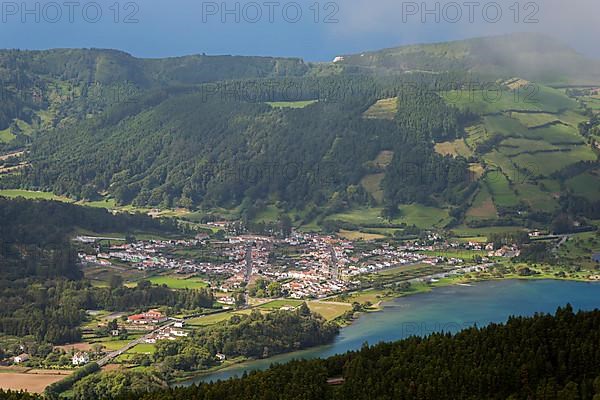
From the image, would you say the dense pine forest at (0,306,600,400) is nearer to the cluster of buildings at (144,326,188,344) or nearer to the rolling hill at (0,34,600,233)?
the cluster of buildings at (144,326,188,344)

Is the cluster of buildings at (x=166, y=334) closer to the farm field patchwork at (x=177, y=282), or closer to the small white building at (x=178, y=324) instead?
the small white building at (x=178, y=324)

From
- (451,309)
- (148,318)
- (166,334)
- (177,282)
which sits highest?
(177,282)

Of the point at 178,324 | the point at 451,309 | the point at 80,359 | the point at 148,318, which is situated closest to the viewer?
the point at 80,359

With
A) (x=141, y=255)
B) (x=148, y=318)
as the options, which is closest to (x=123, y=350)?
(x=148, y=318)

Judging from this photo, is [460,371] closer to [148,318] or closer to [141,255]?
[148,318]

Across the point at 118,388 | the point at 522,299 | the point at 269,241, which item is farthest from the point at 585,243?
the point at 118,388

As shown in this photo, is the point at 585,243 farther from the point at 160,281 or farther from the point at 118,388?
the point at 118,388
